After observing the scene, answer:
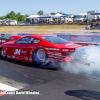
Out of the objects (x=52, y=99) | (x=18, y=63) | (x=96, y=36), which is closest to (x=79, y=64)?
(x=18, y=63)

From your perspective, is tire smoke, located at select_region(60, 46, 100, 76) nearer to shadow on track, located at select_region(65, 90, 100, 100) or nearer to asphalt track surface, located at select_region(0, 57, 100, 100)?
asphalt track surface, located at select_region(0, 57, 100, 100)

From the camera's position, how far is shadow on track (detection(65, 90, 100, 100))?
372cm

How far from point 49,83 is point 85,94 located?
117 centimetres

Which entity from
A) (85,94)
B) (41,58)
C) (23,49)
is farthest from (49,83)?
(23,49)

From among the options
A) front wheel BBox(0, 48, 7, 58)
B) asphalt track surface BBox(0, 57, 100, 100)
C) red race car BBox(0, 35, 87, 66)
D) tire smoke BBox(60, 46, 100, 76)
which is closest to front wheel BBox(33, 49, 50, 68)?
red race car BBox(0, 35, 87, 66)

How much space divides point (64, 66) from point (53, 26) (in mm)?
32394

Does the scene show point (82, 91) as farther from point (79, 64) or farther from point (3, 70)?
point (3, 70)

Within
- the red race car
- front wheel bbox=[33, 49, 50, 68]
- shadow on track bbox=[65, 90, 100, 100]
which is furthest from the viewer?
front wheel bbox=[33, 49, 50, 68]

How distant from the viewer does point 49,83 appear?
4699 millimetres

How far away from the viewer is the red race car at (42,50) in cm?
596

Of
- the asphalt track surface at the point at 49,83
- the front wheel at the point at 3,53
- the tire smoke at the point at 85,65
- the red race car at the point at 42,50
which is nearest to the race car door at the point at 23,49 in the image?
the red race car at the point at 42,50

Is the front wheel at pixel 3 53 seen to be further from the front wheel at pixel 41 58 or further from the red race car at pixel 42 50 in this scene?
the front wheel at pixel 41 58

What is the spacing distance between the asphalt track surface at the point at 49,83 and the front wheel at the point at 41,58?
0.24 m

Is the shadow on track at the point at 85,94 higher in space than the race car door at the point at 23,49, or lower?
lower
